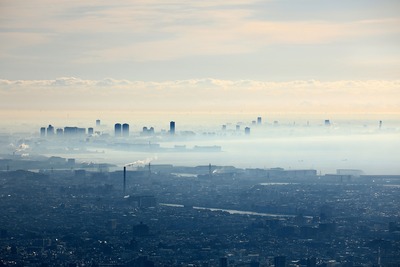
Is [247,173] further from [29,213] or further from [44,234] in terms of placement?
[44,234]

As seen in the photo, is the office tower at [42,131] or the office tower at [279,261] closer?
the office tower at [279,261]

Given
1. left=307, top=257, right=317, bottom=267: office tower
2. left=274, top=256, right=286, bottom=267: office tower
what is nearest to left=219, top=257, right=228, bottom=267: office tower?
left=274, top=256, right=286, bottom=267: office tower

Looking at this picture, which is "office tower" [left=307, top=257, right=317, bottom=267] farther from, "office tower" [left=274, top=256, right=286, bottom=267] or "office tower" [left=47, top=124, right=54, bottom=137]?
"office tower" [left=47, top=124, right=54, bottom=137]

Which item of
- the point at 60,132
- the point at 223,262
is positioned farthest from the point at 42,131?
the point at 223,262

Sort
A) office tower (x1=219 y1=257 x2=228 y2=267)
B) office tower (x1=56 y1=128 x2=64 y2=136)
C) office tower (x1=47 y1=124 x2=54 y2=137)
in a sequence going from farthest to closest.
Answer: office tower (x1=56 y1=128 x2=64 y2=136)
office tower (x1=47 y1=124 x2=54 y2=137)
office tower (x1=219 y1=257 x2=228 y2=267)

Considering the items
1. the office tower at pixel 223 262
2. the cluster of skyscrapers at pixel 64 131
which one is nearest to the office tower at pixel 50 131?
the cluster of skyscrapers at pixel 64 131

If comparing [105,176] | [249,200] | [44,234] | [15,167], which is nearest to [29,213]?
[44,234]

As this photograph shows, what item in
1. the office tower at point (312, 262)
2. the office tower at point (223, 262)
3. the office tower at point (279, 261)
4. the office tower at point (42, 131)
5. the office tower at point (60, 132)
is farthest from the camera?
the office tower at point (42, 131)

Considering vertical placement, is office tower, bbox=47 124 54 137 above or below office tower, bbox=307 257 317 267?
above

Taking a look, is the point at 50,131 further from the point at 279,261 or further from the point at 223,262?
the point at 279,261

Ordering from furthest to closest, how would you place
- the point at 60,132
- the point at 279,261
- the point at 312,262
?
1. the point at 60,132
2. the point at 312,262
3. the point at 279,261

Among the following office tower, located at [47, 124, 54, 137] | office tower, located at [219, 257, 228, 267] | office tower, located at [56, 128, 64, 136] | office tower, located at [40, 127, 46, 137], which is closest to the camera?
office tower, located at [219, 257, 228, 267]

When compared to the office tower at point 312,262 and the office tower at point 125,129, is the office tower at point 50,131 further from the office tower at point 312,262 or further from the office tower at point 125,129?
the office tower at point 312,262
